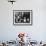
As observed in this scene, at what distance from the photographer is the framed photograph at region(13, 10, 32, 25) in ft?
16.0

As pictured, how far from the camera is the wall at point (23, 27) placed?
4859 mm

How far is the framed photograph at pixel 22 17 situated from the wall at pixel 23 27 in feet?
0.35

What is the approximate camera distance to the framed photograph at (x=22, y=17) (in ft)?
16.0

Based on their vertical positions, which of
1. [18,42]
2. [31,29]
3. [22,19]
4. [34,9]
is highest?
[34,9]

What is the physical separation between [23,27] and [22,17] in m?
0.36

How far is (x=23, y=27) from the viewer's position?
193 inches

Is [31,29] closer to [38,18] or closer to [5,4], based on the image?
[38,18]

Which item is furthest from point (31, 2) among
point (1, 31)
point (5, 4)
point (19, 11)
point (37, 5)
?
point (1, 31)

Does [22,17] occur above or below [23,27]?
above

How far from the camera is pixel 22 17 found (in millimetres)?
4906

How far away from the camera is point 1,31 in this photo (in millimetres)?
4906

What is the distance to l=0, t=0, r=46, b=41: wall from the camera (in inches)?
191

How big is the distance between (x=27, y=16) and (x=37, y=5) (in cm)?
53

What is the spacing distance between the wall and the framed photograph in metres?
0.11
